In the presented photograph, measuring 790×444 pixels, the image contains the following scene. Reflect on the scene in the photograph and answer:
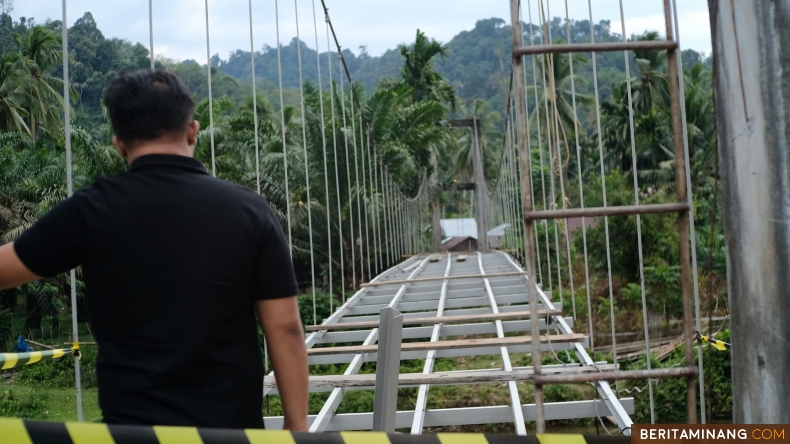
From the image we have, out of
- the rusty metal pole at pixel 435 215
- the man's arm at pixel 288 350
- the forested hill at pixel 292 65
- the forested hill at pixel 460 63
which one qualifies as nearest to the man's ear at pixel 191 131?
the man's arm at pixel 288 350

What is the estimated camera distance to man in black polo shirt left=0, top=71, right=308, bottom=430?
119cm

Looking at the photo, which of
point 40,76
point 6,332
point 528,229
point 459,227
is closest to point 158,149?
→ point 528,229

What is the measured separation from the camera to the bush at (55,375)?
411 inches

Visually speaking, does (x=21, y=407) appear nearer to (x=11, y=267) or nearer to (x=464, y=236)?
(x=11, y=267)

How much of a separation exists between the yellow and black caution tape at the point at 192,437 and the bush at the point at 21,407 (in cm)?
866

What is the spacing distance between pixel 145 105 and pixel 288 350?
0.44 m

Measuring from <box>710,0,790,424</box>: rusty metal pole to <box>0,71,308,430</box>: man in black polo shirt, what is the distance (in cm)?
83

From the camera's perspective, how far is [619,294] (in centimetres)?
1264

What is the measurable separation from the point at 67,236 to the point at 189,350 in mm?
250

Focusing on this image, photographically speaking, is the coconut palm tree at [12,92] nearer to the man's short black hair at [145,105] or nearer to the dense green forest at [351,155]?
the dense green forest at [351,155]

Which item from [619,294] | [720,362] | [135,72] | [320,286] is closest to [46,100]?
[320,286]

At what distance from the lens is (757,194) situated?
1435mm

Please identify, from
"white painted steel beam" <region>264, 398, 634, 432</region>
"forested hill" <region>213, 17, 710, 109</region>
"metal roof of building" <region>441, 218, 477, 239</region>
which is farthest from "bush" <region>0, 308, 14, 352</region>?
"forested hill" <region>213, 17, 710, 109</region>

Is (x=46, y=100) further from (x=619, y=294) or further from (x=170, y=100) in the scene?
(x=170, y=100)
